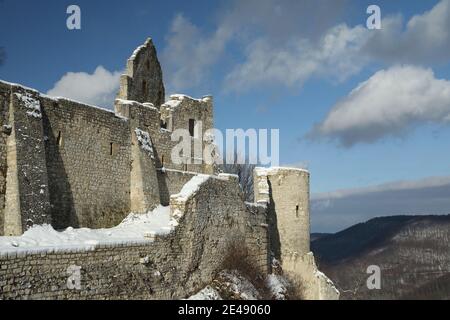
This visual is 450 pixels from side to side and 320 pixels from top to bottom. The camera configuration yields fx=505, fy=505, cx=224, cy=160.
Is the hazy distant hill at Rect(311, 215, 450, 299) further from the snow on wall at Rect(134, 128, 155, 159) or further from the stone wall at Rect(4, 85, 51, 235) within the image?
the stone wall at Rect(4, 85, 51, 235)

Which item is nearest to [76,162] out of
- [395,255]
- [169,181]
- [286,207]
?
[169,181]

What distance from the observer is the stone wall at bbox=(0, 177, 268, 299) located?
11344mm

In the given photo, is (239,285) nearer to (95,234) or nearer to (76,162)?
(95,234)

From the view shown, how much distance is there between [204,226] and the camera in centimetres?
1802

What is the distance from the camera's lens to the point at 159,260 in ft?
50.9

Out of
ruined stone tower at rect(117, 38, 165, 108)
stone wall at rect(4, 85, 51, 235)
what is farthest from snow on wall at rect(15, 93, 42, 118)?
ruined stone tower at rect(117, 38, 165, 108)

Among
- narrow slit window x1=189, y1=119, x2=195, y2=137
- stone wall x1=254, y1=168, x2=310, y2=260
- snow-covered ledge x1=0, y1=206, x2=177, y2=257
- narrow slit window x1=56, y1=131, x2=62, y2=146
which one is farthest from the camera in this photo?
narrow slit window x1=189, y1=119, x2=195, y2=137

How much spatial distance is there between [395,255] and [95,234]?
105042 mm

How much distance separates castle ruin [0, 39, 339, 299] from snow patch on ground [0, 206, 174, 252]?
237mm

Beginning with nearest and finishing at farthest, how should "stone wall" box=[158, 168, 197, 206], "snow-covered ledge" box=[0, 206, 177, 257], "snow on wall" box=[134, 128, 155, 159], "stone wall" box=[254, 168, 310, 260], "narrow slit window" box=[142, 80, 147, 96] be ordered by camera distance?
"snow-covered ledge" box=[0, 206, 177, 257] < "snow on wall" box=[134, 128, 155, 159] < "stone wall" box=[158, 168, 197, 206] < "stone wall" box=[254, 168, 310, 260] < "narrow slit window" box=[142, 80, 147, 96]
